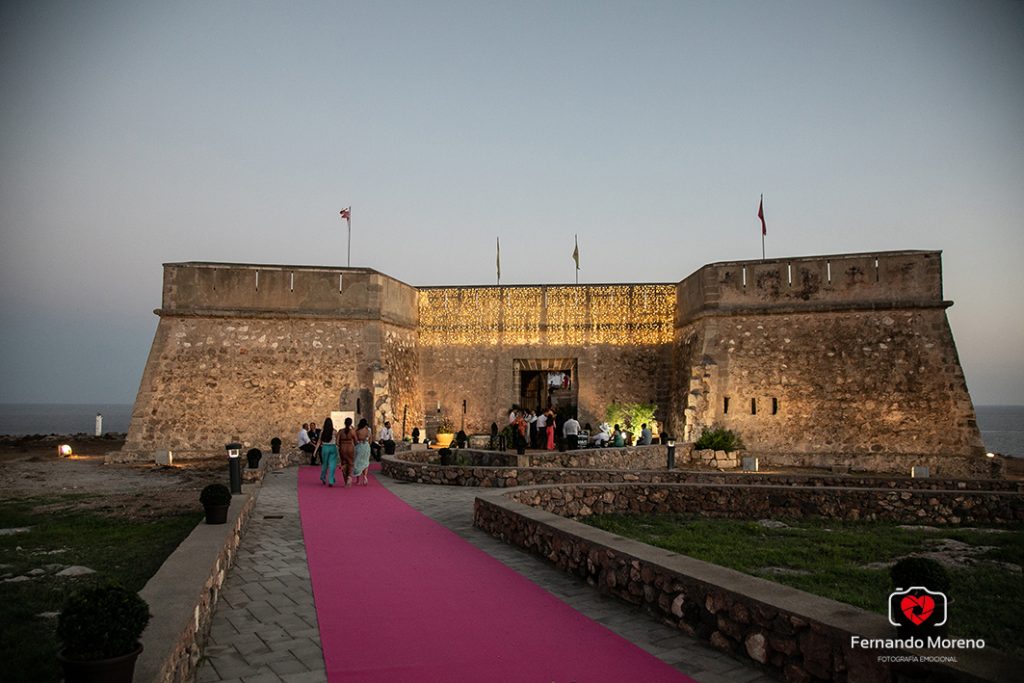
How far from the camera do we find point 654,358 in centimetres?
2550

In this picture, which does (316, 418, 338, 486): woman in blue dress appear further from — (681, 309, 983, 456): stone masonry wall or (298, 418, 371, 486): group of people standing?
(681, 309, 983, 456): stone masonry wall

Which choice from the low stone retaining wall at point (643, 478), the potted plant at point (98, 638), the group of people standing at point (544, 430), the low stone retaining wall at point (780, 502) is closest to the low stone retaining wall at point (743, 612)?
the low stone retaining wall at point (780, 502)

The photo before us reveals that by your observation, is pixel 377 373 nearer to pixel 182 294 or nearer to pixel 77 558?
pixel 182 294

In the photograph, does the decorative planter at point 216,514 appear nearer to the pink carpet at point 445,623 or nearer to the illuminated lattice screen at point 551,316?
the pink carpet at point 445,623

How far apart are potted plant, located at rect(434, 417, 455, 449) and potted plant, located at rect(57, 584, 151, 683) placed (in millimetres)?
19679

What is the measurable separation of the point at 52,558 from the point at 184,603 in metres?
4.44

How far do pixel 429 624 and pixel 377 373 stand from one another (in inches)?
703

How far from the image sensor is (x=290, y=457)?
18.7 metres

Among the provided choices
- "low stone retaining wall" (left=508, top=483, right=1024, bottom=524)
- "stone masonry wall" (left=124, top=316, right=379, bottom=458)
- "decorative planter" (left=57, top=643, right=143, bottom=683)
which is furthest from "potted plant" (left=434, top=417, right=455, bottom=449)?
"decorative planter" (left=57, top=643, right=143, bottom=683)

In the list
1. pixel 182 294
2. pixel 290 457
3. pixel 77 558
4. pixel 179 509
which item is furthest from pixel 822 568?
pixel 182 294

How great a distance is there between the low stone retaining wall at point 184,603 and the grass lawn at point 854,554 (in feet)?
15.6

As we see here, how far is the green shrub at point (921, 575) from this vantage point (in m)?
3.78

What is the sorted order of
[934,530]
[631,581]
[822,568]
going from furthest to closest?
[934,530], [822,568], [631,581]

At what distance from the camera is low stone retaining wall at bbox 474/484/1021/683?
11.1 ft
